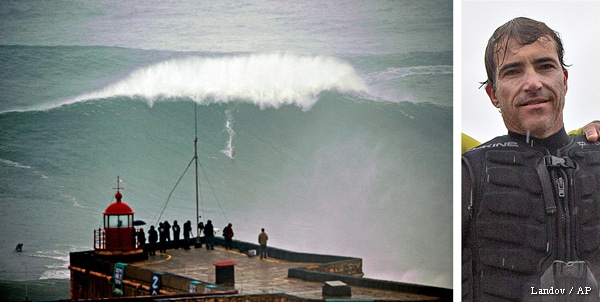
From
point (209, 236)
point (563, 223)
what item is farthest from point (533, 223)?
point (209, 236)

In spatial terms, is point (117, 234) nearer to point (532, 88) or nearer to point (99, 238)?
point (99, 238)

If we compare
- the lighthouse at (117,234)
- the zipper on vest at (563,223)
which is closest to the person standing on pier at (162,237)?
the lighthouse at (117,234)

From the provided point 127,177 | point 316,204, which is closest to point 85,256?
point 127,177

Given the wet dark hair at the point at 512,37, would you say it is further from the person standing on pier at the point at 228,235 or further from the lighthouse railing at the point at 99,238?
the lighthouse railing at the point at 99,238

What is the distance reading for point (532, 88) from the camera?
20.6 feet

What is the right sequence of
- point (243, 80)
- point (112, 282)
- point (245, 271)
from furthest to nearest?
point (243, 80) → point (245, 271) → point (112, 282)

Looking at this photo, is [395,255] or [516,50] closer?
[516,50]

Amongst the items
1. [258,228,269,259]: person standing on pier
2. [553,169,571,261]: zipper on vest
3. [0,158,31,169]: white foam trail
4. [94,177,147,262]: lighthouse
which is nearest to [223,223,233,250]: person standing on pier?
[258,228,269,259]: person standing on pier

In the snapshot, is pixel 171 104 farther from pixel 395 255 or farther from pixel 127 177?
pixel 395 255

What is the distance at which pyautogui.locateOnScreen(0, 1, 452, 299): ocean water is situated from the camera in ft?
21.3

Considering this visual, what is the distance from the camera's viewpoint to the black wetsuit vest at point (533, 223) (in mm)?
6254

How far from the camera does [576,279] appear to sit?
6.29 m

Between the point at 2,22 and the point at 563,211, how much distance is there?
426 cm

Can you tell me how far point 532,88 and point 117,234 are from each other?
3204 millimetres
